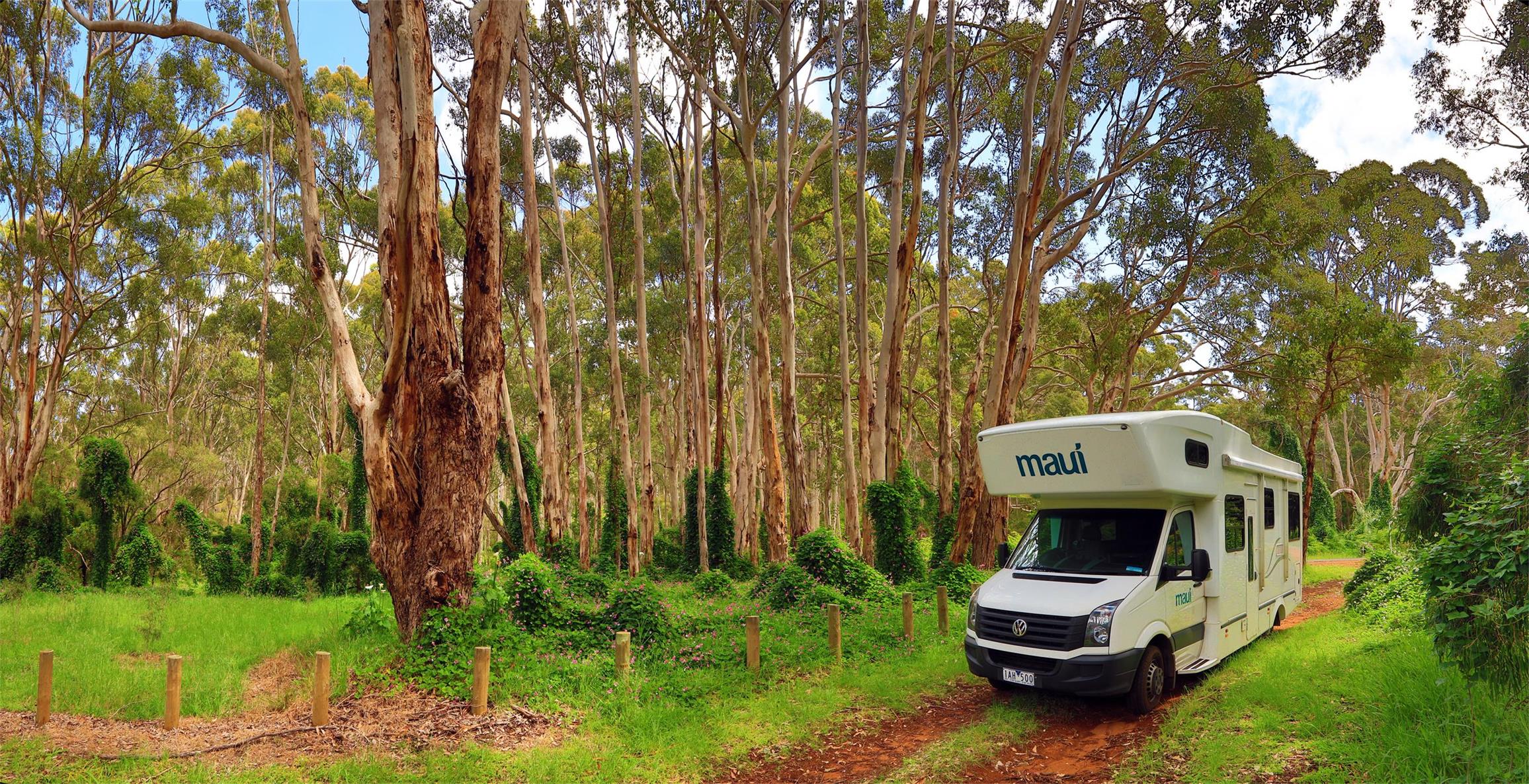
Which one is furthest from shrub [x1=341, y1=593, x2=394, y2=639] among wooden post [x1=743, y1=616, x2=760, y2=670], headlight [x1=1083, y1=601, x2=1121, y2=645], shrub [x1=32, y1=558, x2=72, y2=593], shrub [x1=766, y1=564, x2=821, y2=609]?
shrub [x1=32, y1=558, x2=72, y2=593]

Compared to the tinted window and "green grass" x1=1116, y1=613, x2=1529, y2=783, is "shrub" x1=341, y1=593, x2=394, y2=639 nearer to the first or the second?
"green grass" x1=1116, y1=613, x2=1529, y2=783

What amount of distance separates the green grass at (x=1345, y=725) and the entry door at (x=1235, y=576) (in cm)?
44

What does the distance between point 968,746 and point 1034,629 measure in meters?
1.16

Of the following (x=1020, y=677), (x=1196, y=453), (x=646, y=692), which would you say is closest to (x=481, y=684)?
(x=646, y=692)

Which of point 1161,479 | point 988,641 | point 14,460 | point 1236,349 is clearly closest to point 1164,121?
point 1236,349

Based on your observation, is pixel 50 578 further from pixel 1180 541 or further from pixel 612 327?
pixel 1180 541

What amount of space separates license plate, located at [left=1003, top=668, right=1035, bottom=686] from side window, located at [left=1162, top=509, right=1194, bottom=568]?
1.64 meters

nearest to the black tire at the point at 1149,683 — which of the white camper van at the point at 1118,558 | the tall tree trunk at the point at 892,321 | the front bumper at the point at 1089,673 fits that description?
the white camper van at the point at 1118,558

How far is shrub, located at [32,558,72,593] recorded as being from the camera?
55.0 feet

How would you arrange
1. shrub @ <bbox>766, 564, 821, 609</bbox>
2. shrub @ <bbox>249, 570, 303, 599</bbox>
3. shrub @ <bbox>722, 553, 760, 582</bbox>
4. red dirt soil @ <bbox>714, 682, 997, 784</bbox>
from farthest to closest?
shrub @ <bbox>722, 553, 760, 582</bbox>
shrub @ <bbox>249, 570, 303, 599</bbox>
shrub @ <bbox>766, 564, 821, 609</bbox>
red dirt soil @ <bbox>714, 682, 997, 784</bbox>

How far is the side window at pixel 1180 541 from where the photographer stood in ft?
24.0

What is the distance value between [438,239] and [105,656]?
272 inches

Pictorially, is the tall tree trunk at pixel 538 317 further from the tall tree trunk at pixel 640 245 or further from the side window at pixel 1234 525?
the side window at pixel 1234 525

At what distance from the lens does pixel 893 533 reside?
15516 millimetres
